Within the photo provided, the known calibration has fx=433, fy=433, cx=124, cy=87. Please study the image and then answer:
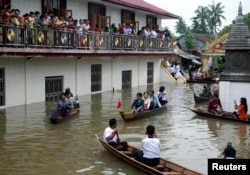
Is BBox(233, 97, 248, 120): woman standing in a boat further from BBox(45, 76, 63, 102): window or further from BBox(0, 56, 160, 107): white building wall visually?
BBox(45, 76, 63, 102): window

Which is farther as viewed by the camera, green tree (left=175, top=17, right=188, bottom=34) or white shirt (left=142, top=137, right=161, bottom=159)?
green tree (left=175, top=17, right=188, bottom=34)

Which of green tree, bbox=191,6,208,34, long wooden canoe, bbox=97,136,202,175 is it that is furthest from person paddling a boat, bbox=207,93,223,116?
green tree, bbox=191,6,208,34

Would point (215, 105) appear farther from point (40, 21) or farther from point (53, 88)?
point (53, 88)

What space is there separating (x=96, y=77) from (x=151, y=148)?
62.6 ft

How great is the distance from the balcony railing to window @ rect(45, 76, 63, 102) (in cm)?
242

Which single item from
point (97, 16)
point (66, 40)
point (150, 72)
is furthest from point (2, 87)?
point (150, 72)

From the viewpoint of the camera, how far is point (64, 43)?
22344 mm

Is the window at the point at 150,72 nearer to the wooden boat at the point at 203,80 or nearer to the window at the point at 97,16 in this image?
the wooden boat at the point at 203,80

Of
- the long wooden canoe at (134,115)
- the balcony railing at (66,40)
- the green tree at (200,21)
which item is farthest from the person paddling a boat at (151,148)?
the green tree at (200,21)

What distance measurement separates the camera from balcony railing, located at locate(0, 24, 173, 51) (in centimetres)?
1836

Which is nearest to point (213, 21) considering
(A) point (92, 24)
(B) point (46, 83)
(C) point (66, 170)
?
(A) point (92, 24)

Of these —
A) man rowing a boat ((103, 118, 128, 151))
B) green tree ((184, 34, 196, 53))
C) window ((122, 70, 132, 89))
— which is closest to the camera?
man rowing a boat ((103, 118, 128, 151))

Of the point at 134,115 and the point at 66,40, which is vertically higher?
the point at 66,40

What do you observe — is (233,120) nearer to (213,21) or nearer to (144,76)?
(144,76)
